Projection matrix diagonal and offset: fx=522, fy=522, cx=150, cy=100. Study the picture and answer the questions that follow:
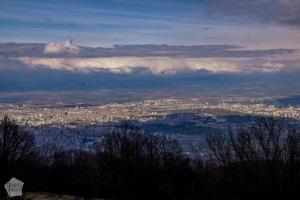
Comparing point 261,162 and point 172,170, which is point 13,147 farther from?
point 261,162

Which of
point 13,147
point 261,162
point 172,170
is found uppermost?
point 13,147

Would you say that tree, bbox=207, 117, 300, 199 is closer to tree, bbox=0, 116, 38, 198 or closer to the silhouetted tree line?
the silhouetted tree line

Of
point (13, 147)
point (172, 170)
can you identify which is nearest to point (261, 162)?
point (172, 170)

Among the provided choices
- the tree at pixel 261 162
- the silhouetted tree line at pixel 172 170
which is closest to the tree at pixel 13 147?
the silhouetted tree line at pixel 172 170

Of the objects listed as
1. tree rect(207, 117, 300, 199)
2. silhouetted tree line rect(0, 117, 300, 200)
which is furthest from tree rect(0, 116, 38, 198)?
tree rect(207, 117, 300, 199)

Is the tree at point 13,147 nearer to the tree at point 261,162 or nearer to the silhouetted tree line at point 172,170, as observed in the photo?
the silhouetted tree line at point 172,170

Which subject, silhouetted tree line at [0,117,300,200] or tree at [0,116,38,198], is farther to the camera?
tree at [0,116,38,198]

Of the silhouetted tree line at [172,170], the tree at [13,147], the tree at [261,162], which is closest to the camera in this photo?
the tree at [261,162]

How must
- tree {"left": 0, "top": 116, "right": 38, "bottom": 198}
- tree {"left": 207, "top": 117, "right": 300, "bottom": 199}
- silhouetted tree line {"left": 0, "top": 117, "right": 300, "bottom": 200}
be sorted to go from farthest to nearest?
1. tree {"left": 0, "top": 116, "right": 38, "bottom": 198}
2. silhouetted tree line {"left": 0, "top": 117, "right": 300, "bottom": 200}
3. tree {"left": 207, "top": 117, "right": 300, "bottom": 199}

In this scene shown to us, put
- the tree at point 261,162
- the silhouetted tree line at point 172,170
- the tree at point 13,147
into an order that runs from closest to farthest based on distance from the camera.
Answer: the tree at point 261,162 → the silhouetted tree line at point 172,170 → the tree at point 13,147
